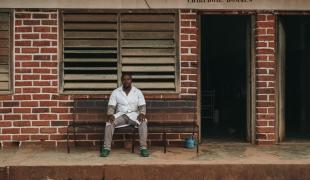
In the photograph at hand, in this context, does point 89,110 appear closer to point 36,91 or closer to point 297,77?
point 36,91

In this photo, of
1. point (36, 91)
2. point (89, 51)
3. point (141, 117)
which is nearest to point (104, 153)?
point (141, 117)

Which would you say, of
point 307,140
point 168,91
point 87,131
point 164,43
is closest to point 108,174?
point 87,131

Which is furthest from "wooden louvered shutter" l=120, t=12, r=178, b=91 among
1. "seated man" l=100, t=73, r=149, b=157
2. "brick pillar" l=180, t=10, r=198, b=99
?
"seated man" l=100, t=73, r=149, b=157

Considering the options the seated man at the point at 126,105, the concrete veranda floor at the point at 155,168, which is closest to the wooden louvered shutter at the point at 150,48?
the seated man at the point at 126,105

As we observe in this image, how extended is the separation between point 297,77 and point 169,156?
17.9ft

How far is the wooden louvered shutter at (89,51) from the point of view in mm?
8312

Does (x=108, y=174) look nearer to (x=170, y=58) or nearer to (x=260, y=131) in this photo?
(x=170, y=58)

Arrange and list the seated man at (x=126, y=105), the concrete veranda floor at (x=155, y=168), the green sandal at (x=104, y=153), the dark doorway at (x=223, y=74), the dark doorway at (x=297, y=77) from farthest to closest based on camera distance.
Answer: the dark doorway at (x=223, y=74)
the dark doorway at (x=297, y=77)
the seated man at (x=126, y=105)
the green sandal at (x=104, y=153)
the concrete veranda floor at (x=155, y=168)

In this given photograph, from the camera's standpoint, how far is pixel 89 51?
27.4 feet

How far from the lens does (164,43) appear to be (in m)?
8.44

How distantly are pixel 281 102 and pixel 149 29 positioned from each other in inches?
112

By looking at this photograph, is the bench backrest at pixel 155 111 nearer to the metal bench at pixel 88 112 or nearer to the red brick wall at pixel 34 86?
the metal bench at pixel 88 112

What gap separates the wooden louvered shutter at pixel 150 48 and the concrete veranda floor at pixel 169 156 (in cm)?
130

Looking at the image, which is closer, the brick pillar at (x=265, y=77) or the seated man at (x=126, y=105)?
the seated man at (x=126, y=105)
